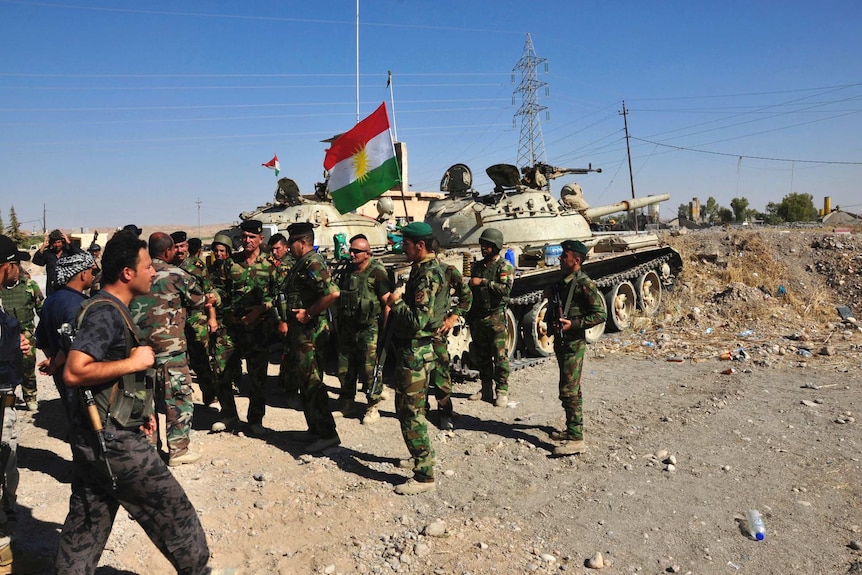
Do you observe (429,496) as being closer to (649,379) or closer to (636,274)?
(649,379)

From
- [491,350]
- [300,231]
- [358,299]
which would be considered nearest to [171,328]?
[300,231]

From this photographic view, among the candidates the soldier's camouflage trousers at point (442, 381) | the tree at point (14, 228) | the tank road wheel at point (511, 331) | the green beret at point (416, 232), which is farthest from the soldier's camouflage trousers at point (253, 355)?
the tree at point (14, 228)

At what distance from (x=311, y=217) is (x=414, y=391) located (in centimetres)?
832

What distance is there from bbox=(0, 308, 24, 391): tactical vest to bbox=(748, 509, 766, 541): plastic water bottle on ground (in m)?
4.42

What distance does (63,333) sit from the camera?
2779mm

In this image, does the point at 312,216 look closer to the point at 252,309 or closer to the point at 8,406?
the point at 252,309

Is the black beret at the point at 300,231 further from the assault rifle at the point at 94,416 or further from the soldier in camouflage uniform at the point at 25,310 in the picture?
the soldier in camouflage uniform at the point at 25,310

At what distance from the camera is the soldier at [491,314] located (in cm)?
684

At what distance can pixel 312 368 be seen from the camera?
5.30 meters

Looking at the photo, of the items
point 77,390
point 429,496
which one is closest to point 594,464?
point 429,496

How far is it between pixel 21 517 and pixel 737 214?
49723 millimetres

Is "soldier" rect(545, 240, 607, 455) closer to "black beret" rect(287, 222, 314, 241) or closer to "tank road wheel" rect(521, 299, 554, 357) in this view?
"black beret" rect(287, 222, 314, 241)

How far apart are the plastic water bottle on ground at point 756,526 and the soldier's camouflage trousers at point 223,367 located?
451 centimetres

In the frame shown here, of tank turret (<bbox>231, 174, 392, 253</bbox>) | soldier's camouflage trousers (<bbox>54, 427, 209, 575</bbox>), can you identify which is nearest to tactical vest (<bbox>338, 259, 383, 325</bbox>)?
soldier's camouflage trousers (<bbox>54, 427, 209, 575</bbox>)
